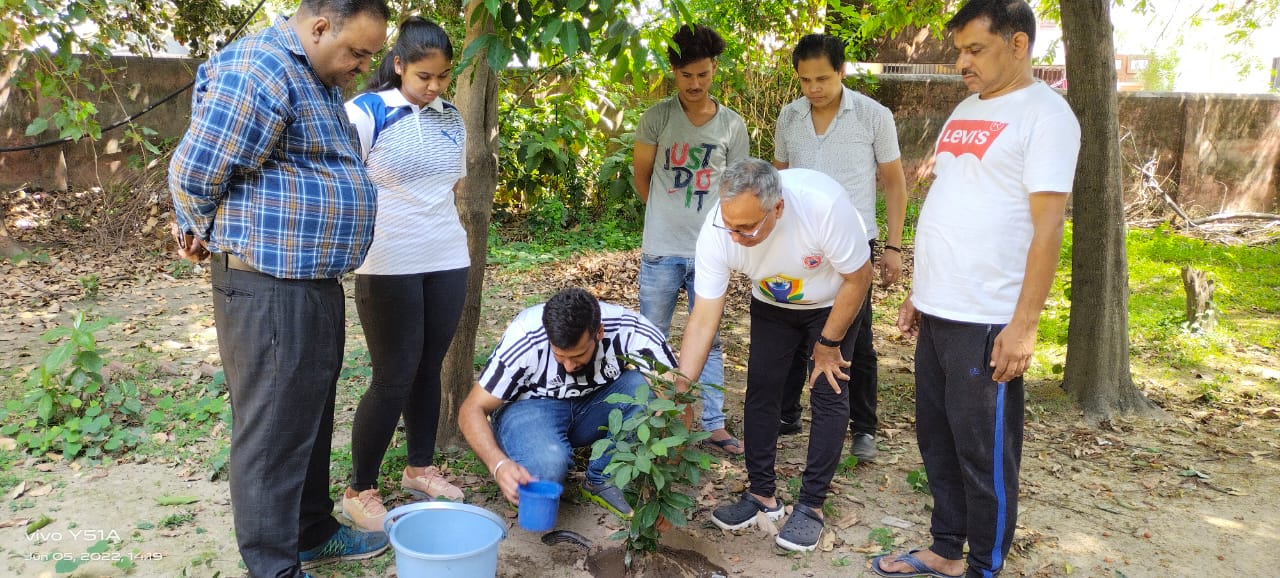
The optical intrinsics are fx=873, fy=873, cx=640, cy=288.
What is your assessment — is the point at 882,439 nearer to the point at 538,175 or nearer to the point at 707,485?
the point at 707,485

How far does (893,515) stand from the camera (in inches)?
128

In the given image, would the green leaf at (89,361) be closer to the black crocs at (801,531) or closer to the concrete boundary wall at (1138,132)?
the black crocs at (801,531)

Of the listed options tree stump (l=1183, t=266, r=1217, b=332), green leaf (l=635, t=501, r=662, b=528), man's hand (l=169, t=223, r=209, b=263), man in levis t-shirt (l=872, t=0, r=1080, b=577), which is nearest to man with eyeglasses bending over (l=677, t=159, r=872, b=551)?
man in levis t-shirt (l=872, t=0, r=1080, b=577)

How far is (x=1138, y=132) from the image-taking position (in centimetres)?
853

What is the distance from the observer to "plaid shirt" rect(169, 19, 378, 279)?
78.8 inches

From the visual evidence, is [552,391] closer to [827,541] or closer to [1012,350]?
[827,541]

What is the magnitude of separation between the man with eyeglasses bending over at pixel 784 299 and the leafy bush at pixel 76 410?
2.60 meters

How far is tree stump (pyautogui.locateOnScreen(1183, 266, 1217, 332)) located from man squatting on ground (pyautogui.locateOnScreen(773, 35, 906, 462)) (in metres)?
2.89

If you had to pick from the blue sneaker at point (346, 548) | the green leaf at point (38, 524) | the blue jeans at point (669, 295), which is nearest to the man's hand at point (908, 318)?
the blue jeans at point (669, 295)

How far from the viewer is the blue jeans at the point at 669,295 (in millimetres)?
3658

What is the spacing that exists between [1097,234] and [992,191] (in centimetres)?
206

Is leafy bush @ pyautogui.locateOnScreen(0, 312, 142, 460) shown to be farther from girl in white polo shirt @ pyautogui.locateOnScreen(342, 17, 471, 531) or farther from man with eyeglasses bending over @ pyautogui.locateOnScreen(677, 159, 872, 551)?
man with eyeglasses bending over @ pyautogui.locateOnScreen(677, 159, 872, 551)

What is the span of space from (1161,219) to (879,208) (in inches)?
109

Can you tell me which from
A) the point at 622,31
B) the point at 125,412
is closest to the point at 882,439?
the point at 622,31
